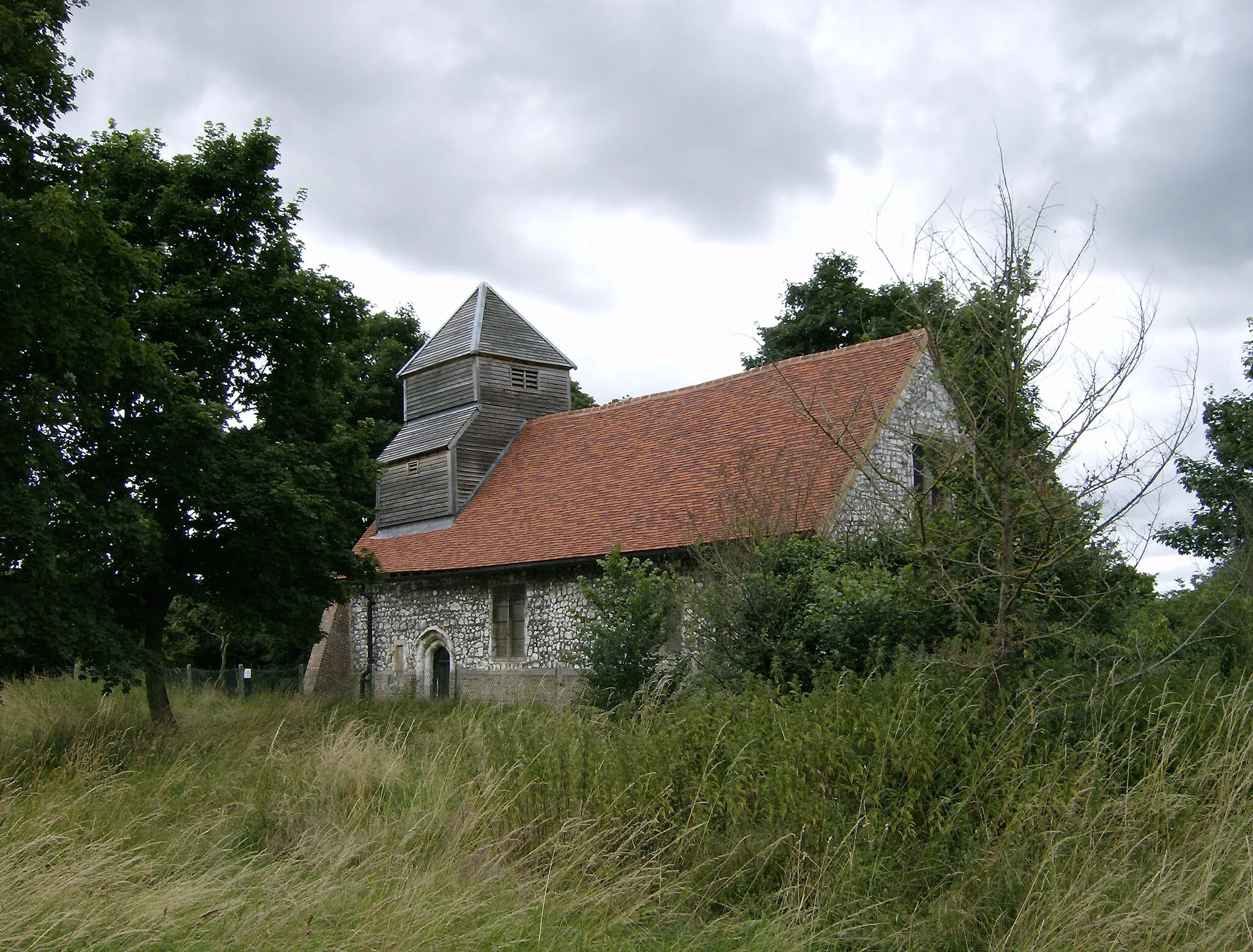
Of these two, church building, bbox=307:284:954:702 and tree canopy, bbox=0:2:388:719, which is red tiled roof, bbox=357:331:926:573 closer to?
church building, bbox=307:284:954:702

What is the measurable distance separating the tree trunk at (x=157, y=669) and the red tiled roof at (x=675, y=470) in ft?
20.9

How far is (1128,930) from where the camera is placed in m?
5.18

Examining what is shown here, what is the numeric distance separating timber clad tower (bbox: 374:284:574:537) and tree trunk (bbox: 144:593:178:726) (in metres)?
9.09

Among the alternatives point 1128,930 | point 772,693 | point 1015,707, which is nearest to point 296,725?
point 772,693

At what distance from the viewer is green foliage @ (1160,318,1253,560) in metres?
33.4

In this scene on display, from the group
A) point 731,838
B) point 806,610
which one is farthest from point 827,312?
point 731,838

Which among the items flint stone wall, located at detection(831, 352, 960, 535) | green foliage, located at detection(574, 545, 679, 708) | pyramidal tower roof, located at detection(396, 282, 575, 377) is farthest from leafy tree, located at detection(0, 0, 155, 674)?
pyramidal tower roof, located at detection(396, 282, 575, 377)

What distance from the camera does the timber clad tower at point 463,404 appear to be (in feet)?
81.7

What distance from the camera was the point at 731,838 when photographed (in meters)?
6.54

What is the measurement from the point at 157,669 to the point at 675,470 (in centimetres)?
994

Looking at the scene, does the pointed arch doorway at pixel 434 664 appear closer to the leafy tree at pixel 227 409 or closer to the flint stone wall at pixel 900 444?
the leafy tree at pixel 227 409

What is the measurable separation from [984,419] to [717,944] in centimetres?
383

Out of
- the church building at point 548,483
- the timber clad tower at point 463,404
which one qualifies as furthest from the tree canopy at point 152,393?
the timber clad tower at point 463,404

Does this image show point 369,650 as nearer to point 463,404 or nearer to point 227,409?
point 463,404
